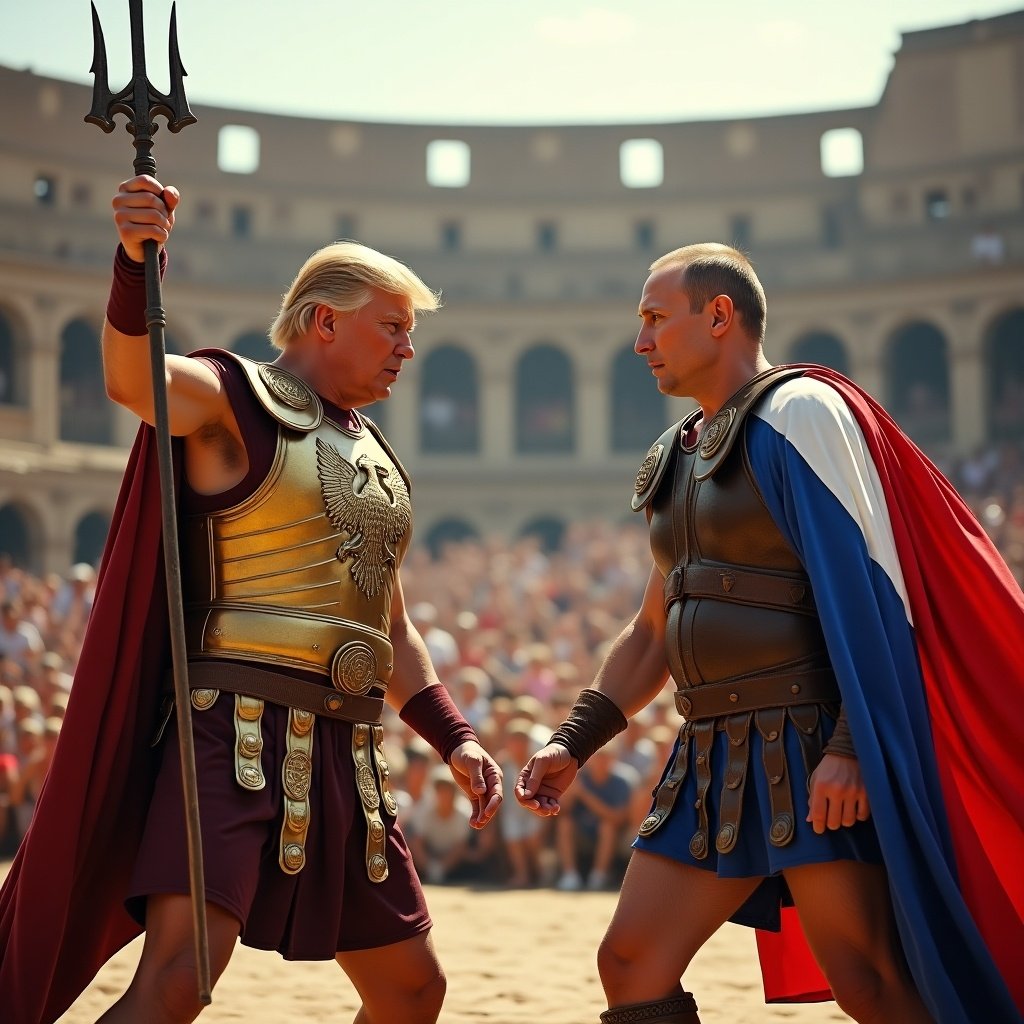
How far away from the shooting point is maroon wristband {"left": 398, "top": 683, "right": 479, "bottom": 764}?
4270 mm

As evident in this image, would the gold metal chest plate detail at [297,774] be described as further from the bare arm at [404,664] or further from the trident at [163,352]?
the bare arm at [404,664]

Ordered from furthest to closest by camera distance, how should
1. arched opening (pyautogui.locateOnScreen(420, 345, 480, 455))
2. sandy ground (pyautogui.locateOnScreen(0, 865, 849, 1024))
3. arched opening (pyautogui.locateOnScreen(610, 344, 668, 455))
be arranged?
arched opening (pyautogui.locateOnScreen(420, 345, 480, 455))
arched opening (pyautogui.locateOnScreen(610, 344, 668, 455))
sandy ground (pyautogui.locateOnScreen(0, 865, 849, 1024))

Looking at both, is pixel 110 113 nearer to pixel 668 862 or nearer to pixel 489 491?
pixel 668 862

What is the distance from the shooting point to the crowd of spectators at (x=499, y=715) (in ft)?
33.1

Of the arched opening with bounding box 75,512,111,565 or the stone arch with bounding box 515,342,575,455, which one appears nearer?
the arched opening with bounding box 75,512,111,565

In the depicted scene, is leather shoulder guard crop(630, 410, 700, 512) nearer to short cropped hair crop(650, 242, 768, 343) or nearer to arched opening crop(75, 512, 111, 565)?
short cropped hair crop(650, 242, 768, 343)

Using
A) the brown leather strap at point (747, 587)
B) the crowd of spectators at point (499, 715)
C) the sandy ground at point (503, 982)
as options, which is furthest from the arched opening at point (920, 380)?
the brown leather strap at point (747, 587)

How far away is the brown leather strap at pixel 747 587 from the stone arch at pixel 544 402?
34171 mm

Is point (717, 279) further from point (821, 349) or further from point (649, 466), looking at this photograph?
point (821, 349)

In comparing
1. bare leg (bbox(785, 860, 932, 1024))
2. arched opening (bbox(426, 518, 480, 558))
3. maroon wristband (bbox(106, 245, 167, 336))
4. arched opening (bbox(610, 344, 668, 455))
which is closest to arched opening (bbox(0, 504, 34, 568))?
arched opening (bbox(426, 518, 480, 558))

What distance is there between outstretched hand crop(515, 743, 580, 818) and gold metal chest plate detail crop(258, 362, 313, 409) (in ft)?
3.90

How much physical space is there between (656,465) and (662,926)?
131 cm

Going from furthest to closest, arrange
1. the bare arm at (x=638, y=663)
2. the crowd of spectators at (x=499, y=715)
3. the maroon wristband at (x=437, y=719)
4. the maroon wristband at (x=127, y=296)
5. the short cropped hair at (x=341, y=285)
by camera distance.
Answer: the crowd of spectators at (x=499, y=715) < the bare arm at (x=638, y=663) < the maroon wristband at (x=437, y=719) < the short cropped hair at (x=341, y=285) < the maroon wristband at (x=127, y=296)

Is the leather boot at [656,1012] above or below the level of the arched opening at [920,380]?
below
